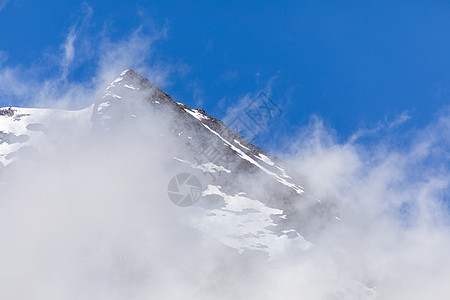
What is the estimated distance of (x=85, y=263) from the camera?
17712 cm

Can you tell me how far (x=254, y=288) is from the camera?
605 ft

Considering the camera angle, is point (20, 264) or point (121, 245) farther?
point (121, 245)

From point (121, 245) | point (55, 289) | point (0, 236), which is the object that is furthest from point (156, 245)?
point (0, 236)

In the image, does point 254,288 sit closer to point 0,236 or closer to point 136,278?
point 136,278

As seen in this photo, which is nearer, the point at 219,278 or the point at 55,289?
the point at 55,289

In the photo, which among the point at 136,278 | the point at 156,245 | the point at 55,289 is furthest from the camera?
the point at 156,245

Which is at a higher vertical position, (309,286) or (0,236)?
(309,286)

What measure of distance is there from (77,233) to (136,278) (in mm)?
28283

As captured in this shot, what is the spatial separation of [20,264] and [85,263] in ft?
62.1

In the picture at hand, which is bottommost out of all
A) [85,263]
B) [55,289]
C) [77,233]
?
[55,289]

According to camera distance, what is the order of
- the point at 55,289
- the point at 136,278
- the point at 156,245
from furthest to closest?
the point at 156,245 → the point at 136,278 → the point at 55,289

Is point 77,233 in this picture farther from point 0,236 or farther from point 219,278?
point 219,278

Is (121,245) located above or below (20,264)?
above

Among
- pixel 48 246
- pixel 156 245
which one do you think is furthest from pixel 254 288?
pixel 48 246
